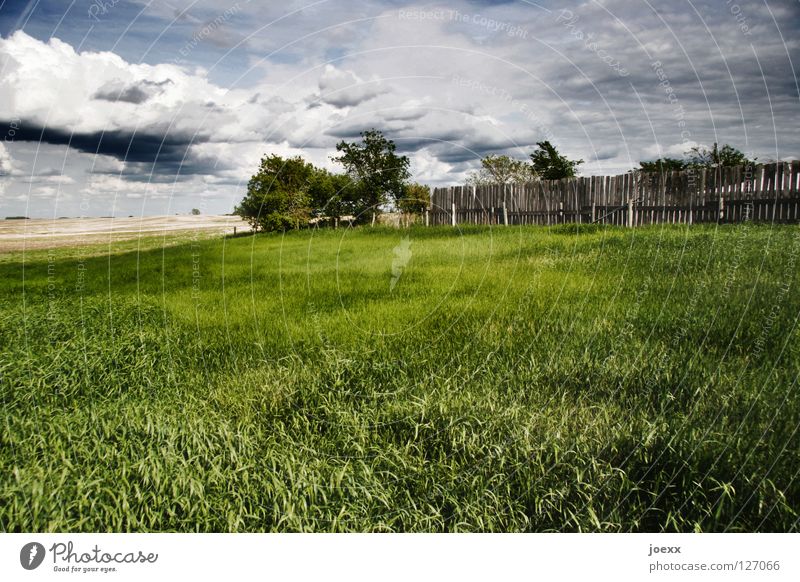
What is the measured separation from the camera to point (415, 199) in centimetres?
489

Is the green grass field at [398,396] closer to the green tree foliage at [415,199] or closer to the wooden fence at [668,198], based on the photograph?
the green tree foliage at [415,199]

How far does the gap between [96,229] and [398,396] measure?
10.2 feet

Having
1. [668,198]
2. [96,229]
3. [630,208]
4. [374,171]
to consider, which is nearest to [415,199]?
[374,171]

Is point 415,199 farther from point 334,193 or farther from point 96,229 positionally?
point 96,229

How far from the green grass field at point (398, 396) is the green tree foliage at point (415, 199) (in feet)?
1.88

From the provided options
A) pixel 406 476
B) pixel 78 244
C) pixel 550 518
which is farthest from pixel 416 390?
pixel 78 244

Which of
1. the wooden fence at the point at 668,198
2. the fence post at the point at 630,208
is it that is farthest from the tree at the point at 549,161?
the fence post at the point at 630,208

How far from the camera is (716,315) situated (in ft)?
15.5

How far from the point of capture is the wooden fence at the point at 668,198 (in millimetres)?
9625

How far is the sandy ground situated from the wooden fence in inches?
164

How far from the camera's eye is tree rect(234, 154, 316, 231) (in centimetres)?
439

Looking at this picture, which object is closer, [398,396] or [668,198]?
[398,396]
